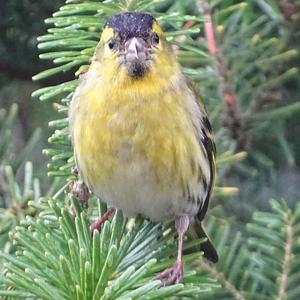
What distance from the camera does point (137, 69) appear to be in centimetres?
241

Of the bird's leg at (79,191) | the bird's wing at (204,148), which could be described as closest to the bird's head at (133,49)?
the bird's wing at (204,148)

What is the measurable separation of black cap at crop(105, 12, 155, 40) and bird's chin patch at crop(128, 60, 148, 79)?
8 centimetres

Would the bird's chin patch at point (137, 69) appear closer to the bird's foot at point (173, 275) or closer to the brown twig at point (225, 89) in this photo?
the brown twig at point (225, 89)

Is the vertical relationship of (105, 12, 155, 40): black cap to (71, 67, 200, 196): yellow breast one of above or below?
above

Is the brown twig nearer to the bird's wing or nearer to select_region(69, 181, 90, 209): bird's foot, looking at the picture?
the bird's wing

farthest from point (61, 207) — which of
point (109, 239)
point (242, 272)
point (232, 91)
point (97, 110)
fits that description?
point (232, 91)

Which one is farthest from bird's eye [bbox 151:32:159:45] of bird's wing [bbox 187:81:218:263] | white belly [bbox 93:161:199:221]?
white belly [bbox 93:161:199:221]

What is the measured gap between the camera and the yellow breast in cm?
236

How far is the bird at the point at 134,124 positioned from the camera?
2.35 metres

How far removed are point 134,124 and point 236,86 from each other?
0.46 m

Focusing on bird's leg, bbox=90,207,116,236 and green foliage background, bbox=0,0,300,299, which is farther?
bird's leg, bbox=90,207,116,236

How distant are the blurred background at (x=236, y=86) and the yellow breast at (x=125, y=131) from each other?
5.8 inches

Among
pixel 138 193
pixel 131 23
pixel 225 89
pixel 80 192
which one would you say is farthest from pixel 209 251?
pixel 131 23

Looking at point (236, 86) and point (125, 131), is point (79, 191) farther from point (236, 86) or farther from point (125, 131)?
point (236, 86)
